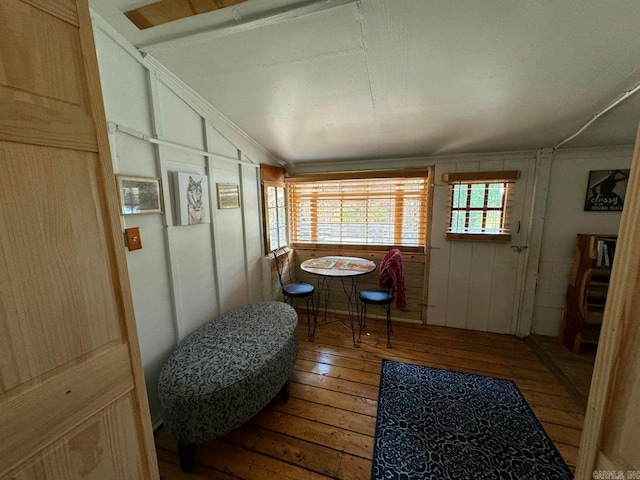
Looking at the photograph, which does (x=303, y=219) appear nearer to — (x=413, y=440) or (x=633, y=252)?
(x=413, y=440)

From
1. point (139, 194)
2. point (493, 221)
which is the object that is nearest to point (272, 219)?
point (139, 194)

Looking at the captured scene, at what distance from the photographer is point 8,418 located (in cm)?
49

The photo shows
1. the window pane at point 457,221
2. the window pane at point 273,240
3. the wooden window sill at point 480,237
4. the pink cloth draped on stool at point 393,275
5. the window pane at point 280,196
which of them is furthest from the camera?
the window pane at point 280,196

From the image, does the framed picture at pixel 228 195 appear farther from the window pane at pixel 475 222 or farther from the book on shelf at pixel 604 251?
the book on shelf at pixel 604 251

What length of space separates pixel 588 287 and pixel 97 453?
379 centimetres

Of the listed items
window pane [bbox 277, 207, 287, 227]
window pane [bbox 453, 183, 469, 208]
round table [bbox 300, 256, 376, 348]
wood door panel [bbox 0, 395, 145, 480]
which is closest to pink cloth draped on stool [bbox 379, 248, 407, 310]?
round table [bbox 300, 256, 376, 348]

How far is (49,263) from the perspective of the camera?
21.9 inches

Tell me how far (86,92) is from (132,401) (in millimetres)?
855

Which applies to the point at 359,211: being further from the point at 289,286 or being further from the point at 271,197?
the point at 289,286

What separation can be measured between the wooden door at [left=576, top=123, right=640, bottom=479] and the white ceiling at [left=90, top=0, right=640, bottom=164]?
3.88ft

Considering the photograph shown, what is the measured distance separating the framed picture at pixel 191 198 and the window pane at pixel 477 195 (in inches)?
113

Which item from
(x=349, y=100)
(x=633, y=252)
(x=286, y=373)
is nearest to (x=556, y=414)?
(x=286, y=373)

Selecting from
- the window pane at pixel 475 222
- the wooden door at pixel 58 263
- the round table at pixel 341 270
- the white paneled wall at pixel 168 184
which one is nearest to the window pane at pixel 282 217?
the round table at pixel 341 270

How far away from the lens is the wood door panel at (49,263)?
1.63 ft
